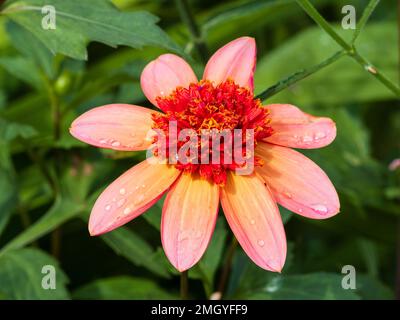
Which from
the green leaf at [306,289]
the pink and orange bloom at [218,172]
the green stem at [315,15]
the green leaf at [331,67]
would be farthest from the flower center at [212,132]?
the green leaf at [331,67]

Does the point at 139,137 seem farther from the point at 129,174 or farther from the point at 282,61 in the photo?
the point at 282,61

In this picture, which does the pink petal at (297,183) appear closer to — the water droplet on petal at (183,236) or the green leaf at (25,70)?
the water droplet on petal at (183,236)

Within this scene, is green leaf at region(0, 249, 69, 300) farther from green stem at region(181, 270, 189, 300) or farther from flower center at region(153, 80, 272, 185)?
flower center at region(153, 80, 272, 185)

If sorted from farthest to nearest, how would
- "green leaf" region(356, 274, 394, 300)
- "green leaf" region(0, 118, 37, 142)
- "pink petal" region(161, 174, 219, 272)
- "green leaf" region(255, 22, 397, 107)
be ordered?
"green leaf" region(255, 22, 397, 107), "green leaf" region(356, 274, 394, 300), "green leaf" region(0, 118, 37, 142), "pink petal" region(161, 174, 219, 272)

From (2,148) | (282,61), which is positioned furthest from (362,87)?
(2,148)

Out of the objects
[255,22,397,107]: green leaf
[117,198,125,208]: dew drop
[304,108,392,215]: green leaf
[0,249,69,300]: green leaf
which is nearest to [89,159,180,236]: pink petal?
[117,198,125,208]: dew drop
